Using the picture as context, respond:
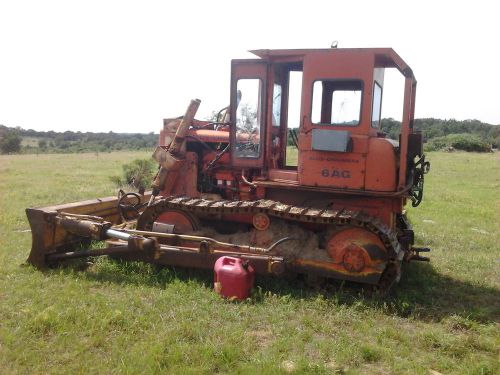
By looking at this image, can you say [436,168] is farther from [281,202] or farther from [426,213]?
[281,202]

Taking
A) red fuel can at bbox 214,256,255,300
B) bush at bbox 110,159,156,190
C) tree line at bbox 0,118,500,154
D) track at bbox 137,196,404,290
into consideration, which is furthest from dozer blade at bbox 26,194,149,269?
tree line at bbox 0,118,500,154

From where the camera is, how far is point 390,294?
6.25 metres

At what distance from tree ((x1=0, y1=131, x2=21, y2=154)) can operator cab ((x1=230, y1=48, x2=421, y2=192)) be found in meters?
54.0

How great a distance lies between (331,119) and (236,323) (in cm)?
289

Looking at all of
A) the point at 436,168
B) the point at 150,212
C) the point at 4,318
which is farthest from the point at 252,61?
the point at 436,168

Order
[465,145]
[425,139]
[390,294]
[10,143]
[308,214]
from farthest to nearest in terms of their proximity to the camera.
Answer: [425,139], [10,143], [465,145], [390,294], [308,214]

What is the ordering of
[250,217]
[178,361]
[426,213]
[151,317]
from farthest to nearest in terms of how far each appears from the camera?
[426,213] → [250,217] → [151,317] → [178,361]

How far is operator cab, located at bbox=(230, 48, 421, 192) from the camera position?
19.9ft

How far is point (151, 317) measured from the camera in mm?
5305

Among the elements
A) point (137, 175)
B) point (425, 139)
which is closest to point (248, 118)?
point (137, 175)

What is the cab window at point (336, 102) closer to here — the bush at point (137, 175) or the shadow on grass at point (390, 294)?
the shadow on grass at point (390, 294)

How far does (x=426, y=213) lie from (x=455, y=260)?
4.84 m

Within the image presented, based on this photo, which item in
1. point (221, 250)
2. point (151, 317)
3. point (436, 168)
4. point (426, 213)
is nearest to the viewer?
point (151, 317)

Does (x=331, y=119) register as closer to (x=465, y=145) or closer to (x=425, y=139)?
(x=465, y=145)
